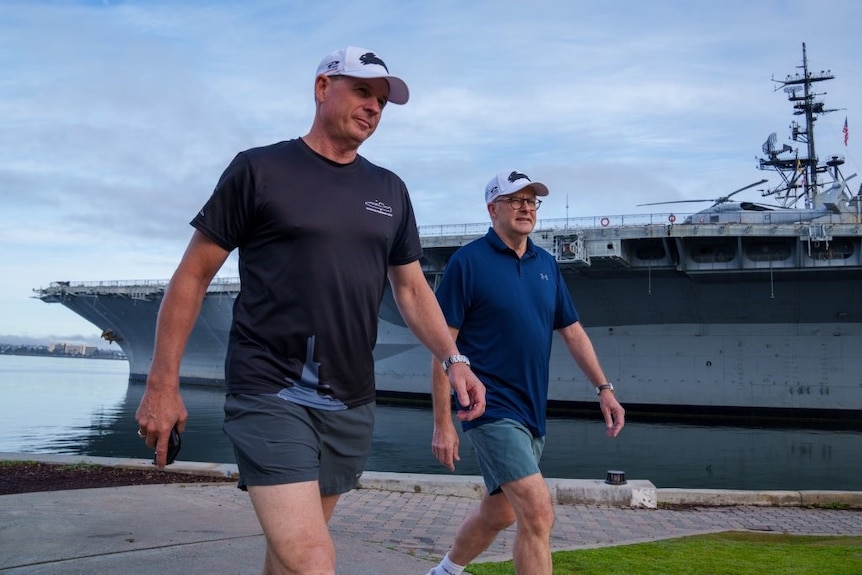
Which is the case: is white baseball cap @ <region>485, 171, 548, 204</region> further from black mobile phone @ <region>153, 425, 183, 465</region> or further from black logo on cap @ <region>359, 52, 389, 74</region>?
black mobile phone @ <region>153, 425, 183, 465</region>

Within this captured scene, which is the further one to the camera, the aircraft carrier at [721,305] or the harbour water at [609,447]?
the aircraft carrier at [721,305]

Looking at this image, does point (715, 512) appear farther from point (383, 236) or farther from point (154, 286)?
point (154, 286)

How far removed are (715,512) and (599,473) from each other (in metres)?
7.39

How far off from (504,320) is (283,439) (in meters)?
1.71

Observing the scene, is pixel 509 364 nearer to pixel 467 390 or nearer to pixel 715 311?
pixel 467 390

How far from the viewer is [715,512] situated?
780 cm

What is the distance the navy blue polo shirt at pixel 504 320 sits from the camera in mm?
3744

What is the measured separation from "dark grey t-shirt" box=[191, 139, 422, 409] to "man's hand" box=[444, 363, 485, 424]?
483mm

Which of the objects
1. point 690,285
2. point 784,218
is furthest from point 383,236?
point 784,218

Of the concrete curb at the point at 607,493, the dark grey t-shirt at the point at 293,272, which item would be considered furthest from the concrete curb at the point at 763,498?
the dark grey t-shirt at the point at 293,272

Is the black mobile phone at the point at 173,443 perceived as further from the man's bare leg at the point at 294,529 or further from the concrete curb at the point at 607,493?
the concrete curb at the point at 607,493

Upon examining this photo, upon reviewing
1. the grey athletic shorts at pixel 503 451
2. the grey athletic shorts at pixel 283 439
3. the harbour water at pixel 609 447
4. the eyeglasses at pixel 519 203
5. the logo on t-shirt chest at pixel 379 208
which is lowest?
the harbour water at pixel 609 447

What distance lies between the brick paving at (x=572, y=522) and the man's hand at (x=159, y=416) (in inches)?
124

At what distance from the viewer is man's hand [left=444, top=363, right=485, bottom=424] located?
2.85 meters
